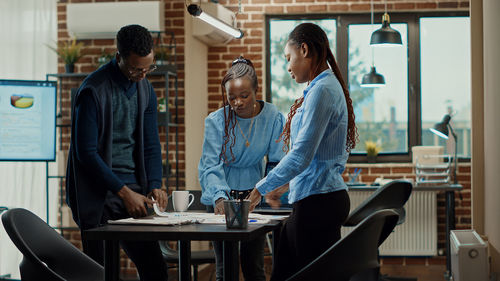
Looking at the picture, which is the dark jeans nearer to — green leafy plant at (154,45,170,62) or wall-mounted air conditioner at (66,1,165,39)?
green leafy plant at (154,45,170,62)

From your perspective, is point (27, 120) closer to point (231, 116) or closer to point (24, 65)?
point (24, 65)

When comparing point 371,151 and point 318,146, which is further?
point 371,151

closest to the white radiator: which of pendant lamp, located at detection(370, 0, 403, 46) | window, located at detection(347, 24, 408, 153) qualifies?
window, located at detection(347, 24, 408, 153)

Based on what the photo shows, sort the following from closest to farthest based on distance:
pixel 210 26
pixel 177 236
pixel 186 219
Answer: pixel 177 236 → pixel 186 219 → pixel 210 26

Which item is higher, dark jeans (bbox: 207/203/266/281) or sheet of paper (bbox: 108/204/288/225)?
sheet of paper (bbox: 108/204/288/225)

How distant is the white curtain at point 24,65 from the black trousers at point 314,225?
374cm

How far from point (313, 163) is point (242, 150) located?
0.69 m

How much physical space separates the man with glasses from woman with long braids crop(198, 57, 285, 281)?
285 millimetres

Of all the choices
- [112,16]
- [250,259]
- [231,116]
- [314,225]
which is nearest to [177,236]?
[314,225]

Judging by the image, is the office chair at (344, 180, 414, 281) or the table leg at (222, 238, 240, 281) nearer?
the table leg at (222, 238, 240, 281)

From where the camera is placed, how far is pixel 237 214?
2.14 meters

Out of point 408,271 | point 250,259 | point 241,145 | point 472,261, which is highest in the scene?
point 241,145

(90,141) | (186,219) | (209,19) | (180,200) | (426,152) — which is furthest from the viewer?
(426,152)

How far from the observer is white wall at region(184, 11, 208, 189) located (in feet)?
19.5
